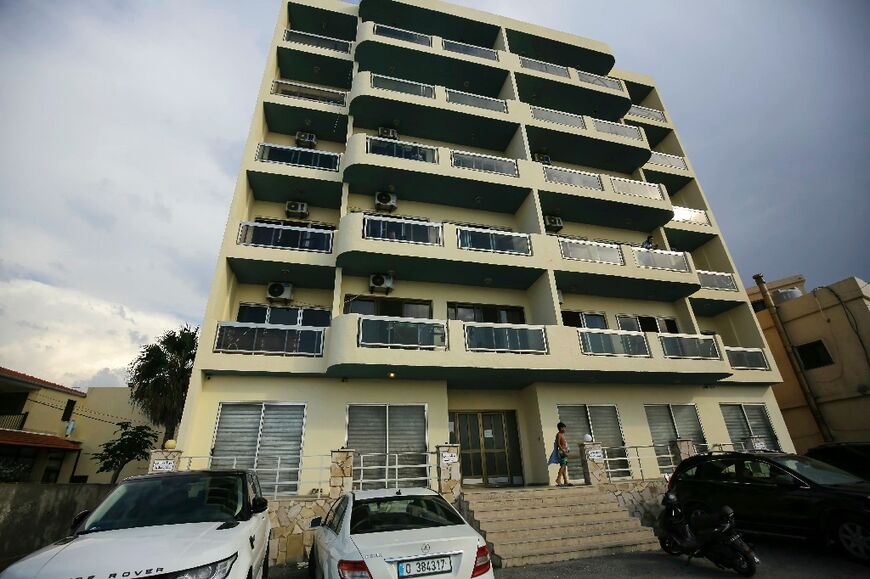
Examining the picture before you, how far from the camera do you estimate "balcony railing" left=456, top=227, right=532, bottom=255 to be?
14.4m

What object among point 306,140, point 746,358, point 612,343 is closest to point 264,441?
point 612,343

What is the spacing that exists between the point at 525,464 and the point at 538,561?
630cm

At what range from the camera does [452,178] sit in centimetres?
1559

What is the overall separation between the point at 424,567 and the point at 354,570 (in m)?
0.75

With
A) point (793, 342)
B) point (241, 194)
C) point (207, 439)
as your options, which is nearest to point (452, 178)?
point (241, 194)

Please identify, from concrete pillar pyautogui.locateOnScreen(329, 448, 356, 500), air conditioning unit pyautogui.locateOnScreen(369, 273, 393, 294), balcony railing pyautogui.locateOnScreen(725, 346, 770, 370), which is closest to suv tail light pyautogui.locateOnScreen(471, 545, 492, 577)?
concrete pillar pyautogui.locateOnScreen(329, 448, 356, 500)

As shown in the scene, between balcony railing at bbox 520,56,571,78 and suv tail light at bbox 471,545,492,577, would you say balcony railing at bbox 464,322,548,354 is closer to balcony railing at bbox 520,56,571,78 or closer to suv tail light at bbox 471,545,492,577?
suv tail light at bbox 471,545,492,577

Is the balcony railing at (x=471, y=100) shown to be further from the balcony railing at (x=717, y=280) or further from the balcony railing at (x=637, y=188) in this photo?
the balcony railing at (x=717, y=280)

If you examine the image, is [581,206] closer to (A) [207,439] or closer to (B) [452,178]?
(B) [452,178]

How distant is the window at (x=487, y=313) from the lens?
15359 millimetres

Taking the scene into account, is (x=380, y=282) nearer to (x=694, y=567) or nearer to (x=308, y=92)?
(x=308, y=92)

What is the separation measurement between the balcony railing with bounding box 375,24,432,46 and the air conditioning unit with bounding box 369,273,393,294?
1179cm

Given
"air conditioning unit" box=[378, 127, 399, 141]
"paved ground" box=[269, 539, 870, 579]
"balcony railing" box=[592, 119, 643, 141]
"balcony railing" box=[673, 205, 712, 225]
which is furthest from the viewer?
"balcony railing" box=[673, 205, 712, 225]

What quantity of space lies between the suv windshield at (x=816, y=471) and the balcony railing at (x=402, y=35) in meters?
20.1
